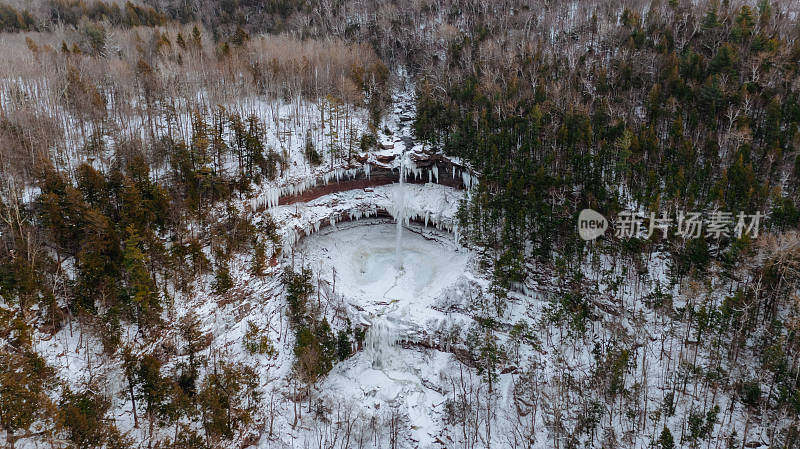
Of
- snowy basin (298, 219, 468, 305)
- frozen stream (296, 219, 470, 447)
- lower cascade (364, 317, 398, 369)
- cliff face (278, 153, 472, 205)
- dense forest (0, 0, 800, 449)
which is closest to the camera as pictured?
dense forest (0, 0, 800, 449)

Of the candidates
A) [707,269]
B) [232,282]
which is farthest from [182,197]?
[707,269]

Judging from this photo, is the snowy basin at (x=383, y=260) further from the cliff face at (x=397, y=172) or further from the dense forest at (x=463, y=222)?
the cliff face at (x=397, y=172)

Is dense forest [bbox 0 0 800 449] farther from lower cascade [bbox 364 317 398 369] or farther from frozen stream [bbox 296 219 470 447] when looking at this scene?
frozen stream [bbox 296 219 470 447]

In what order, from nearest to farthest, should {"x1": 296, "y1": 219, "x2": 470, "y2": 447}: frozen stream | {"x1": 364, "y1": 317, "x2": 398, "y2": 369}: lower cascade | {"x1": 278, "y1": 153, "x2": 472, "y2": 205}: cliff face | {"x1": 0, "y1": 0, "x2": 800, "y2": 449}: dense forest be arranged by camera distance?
{"x1": 0, "y1": 0, "x2": 800, "y2": 449}: dense forest
{"x1": 296, "y1": 219, "x2": 470, "y2": 447}: frozen stream
{"x1": 364, "y1": 317, "x2": 398, "y2": 369}: lower cascade
{"x1": 278, "y1": 153, "x2": 472, "y2": 205}: cliff face

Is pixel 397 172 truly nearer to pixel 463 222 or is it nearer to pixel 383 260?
pixel 383 260

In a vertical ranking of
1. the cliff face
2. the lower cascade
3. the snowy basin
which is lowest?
the lower cascade

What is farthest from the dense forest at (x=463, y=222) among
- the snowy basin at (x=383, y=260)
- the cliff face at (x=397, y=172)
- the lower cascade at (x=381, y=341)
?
the snowy basin at (x=383, y=260)

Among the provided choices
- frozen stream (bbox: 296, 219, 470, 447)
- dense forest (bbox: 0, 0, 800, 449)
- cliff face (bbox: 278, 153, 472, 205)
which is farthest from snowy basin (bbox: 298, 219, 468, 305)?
cliff face (bbox: 278, 153, 472, 205)

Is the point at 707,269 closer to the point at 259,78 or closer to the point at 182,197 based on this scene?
the point at 182,197

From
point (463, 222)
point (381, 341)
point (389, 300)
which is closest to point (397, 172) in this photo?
point (463, 222)
